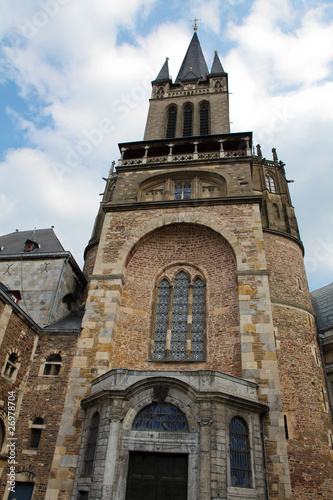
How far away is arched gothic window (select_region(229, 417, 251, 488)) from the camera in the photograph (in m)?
9.13

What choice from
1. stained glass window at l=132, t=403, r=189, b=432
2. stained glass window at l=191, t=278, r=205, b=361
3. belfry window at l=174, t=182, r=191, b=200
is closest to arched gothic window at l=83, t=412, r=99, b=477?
stained glass window at l=132, t=403, r=189, b=432

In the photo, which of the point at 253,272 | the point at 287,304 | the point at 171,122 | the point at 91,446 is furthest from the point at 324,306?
the point at 171,122

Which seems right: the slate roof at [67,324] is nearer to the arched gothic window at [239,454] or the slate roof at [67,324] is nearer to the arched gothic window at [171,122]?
the arched gothic window at [239,454]

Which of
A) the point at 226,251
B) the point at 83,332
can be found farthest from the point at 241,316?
the point at 83,332

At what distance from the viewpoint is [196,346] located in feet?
43.1

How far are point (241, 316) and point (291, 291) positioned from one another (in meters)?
4.77

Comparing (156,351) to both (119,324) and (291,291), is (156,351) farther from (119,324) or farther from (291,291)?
(291,291)

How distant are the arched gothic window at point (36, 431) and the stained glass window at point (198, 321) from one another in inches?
205

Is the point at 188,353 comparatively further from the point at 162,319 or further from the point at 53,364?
the point at 53,364

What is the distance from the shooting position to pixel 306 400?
44.0ft

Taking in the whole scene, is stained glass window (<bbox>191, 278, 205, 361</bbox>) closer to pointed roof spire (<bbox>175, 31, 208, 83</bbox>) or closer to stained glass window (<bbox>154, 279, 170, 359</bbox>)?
stained glass window (<bbox>154, 279, 170, 359</bbox>)

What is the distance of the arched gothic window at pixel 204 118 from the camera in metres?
23.1

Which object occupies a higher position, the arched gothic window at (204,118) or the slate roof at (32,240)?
the arched gothic window at (204,118)

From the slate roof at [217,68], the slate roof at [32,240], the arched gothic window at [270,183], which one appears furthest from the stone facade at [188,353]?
the slate roof at [217,68]
